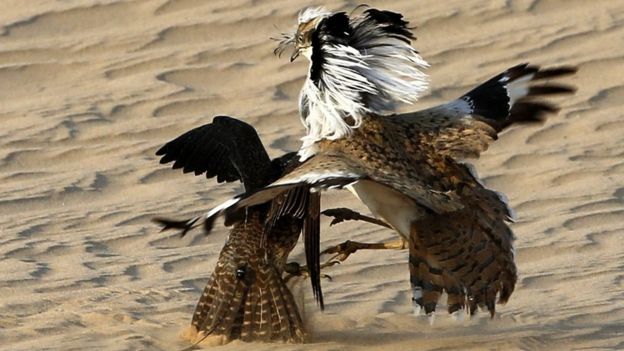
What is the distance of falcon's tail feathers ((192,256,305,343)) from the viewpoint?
701 centimetres

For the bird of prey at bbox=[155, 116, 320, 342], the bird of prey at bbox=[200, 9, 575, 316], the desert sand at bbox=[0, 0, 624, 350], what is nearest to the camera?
the bird of prey at bbox=[200, 9, 575, 316]

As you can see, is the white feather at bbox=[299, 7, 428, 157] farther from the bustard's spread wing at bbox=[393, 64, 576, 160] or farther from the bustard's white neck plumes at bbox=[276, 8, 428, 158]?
the bustard's spread wing at bbox=[393, 64, 576, 160]

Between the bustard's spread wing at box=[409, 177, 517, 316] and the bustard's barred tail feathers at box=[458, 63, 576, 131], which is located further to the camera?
the bustard's barred tail feathers at box=[458, 63, 576, 131]

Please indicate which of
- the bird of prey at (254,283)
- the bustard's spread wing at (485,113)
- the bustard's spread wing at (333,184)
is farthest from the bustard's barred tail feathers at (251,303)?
the bustard's spread wing at (485,113)

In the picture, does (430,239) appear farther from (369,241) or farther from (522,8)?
(522,8)

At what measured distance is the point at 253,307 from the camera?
277 inches

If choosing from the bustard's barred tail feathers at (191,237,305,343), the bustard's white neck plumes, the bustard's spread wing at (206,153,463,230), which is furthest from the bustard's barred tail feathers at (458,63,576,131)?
the bustard's barred tail feathers at (191,237,305,343)

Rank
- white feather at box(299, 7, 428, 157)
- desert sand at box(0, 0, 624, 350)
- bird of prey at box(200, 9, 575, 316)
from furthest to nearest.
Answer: desert sand at box(0, 0, 624, 350) → white feather at box(299, 7, 428, 157) → bird of prey at box(200, 9, 575, 316)

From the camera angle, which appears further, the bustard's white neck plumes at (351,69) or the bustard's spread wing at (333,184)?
the bustard's white neck plumes at (351,69)

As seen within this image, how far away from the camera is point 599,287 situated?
26.6 ft

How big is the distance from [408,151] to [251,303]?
3.03 ft

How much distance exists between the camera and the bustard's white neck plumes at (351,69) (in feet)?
23.5

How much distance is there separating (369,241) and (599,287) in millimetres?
1384

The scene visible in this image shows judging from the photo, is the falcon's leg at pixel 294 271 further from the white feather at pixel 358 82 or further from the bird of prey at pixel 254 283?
the white feather at pixel 358 82
